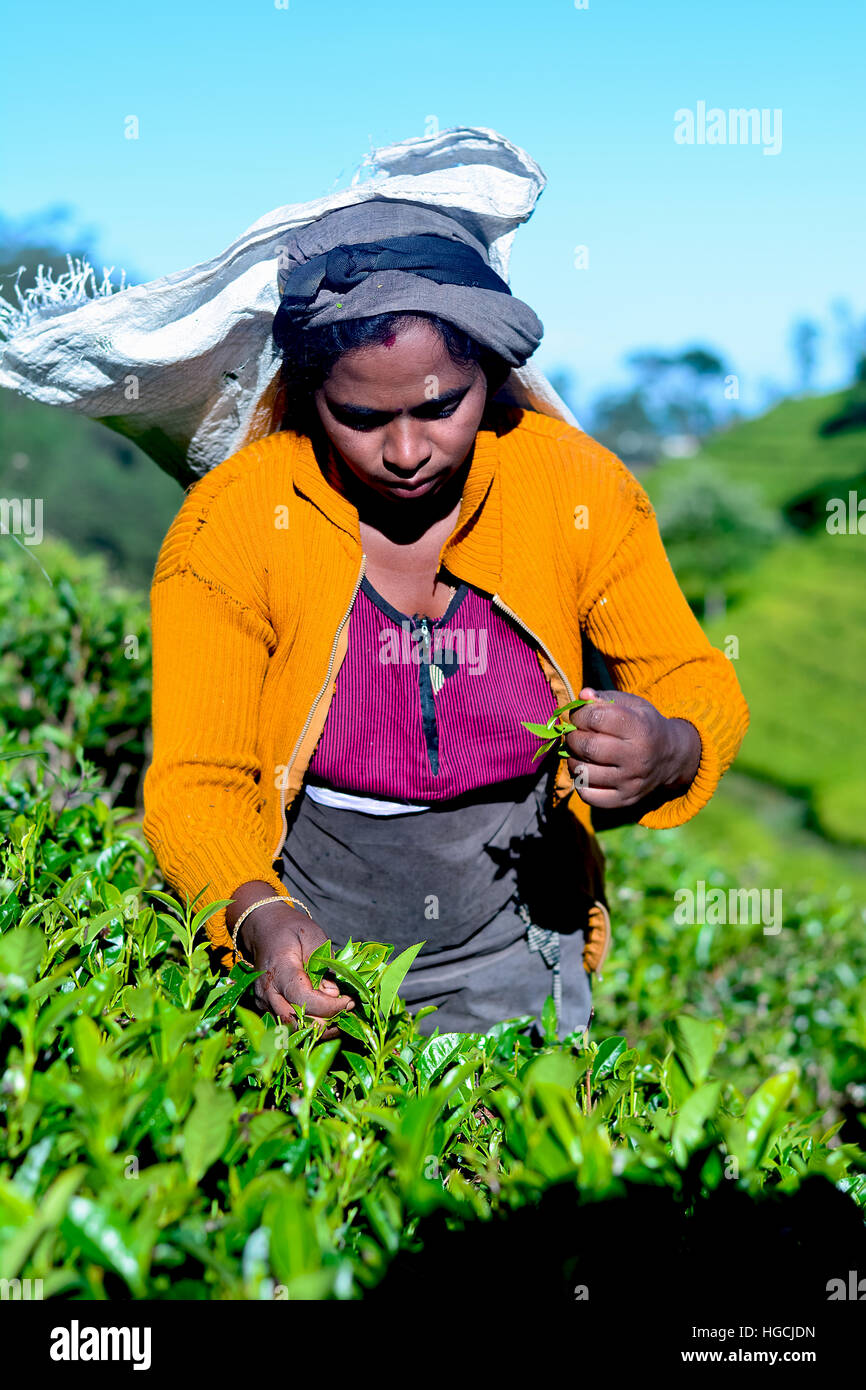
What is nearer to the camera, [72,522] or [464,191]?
[464,191]

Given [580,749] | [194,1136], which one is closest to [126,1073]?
[194,1136]

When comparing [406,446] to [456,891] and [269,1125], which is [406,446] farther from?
[269,1125]

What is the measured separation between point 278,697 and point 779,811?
20.9m

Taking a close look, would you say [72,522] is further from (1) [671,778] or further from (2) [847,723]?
(1) [671,778]

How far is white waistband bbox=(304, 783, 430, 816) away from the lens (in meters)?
2.35

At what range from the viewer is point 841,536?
145 ft

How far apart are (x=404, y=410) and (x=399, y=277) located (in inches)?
9.8

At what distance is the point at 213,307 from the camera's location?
2.23 metres

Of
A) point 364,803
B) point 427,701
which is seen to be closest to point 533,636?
point 427,701

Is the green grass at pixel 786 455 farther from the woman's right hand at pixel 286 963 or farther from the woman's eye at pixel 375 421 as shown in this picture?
the woman's right hand at pixel 286 963

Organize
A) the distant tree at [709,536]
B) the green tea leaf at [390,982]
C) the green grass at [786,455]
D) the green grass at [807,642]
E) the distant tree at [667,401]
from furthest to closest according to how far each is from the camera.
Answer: the distant tree at [667,401]
the green grass at [786,455]
the distant tree at [709,536]
the green grass at [807,642]
the green tea leaf at [390,982]

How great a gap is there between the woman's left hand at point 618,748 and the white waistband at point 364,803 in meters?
0.48

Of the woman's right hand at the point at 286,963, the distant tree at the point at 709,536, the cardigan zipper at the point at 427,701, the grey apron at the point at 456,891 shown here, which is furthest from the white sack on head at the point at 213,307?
the distant tree at the point at 709,536

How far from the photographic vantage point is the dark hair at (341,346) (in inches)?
78.2
